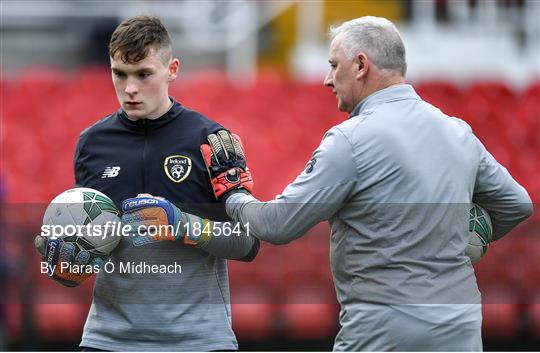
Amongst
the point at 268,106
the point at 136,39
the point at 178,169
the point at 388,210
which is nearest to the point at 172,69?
the point at 136,39

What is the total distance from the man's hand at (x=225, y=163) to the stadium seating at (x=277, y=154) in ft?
7.96

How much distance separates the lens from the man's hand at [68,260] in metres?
3.86

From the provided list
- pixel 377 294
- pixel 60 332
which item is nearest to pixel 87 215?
pixel 377 294

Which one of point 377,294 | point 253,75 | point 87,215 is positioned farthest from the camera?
point 253,75

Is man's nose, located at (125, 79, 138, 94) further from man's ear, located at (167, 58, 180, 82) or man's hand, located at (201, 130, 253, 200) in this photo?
man's hand, located at (201, 130, 253, 200)

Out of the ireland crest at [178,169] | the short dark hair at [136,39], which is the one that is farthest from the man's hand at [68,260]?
the short dark hair at [136,39]

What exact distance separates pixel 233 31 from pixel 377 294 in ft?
33.0

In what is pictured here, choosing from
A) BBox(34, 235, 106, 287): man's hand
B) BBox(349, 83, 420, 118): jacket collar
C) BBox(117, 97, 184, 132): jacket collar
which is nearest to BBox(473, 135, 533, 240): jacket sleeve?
BBox(349, 83, 420, 118): jacket collar

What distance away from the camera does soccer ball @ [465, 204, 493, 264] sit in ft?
12.8

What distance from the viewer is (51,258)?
3.89m

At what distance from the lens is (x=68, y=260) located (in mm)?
3873

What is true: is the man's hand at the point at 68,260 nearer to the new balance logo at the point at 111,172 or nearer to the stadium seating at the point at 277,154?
the new balance logo at the point at 111,172

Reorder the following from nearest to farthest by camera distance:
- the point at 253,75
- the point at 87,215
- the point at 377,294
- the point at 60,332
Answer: the point at 377,294 < the point at 87,215 < the point at 60,332 < the point at 253,75

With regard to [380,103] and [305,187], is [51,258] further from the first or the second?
[380,103]
